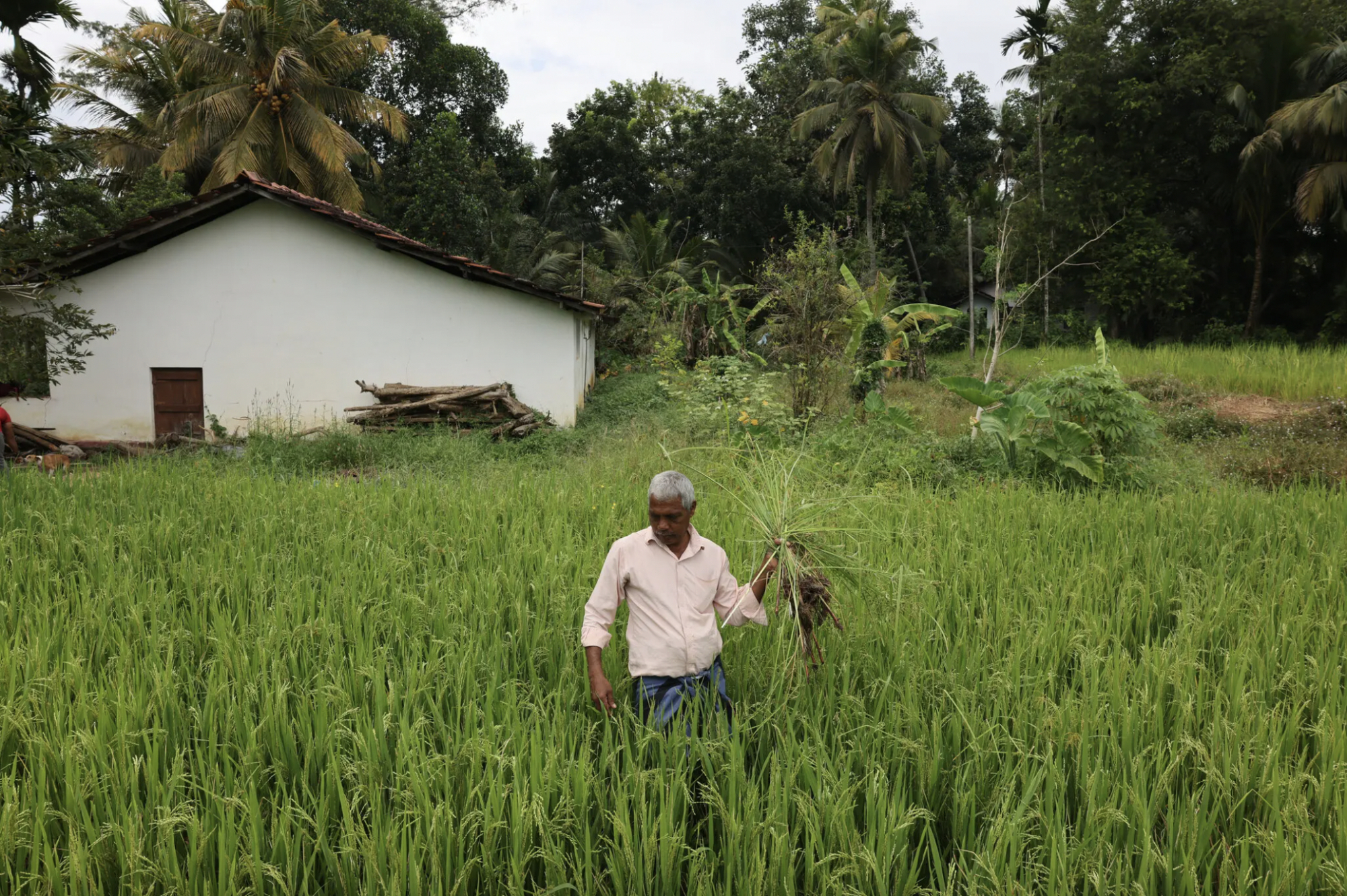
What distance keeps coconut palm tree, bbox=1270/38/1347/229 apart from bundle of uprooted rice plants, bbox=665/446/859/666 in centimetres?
2067

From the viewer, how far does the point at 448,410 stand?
12.6 m

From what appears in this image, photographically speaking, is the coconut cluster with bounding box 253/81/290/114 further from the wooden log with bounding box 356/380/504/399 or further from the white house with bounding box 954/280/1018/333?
the white house with bounding box 954/280/1018/333

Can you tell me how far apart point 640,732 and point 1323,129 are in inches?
887

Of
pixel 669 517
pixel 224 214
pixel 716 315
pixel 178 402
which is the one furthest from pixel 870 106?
pixel 669 517

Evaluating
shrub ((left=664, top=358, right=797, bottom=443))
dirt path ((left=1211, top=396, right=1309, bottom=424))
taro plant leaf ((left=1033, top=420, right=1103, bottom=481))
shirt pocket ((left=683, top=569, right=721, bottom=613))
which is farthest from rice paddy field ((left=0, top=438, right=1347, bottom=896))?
dirt path ((left=1211, top=396, right=1309, bottom=424))

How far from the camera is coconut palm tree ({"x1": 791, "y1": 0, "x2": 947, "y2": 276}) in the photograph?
82.6 feet

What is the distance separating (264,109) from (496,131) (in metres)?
11.2

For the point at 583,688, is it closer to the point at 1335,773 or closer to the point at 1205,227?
the point at 1335,773

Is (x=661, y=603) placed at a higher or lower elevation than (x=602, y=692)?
higher

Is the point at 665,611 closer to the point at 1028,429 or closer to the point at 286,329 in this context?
the point at 1028,429

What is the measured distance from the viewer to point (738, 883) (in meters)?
2.02

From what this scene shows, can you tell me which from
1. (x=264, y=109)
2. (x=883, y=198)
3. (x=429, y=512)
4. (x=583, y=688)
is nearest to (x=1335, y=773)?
(x=583, y=688)

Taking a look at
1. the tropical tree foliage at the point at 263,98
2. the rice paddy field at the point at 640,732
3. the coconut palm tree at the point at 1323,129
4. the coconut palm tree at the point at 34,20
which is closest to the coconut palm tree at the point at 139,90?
the tropical tree foliage at the point at 263,98

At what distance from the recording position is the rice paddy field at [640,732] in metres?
2.12
